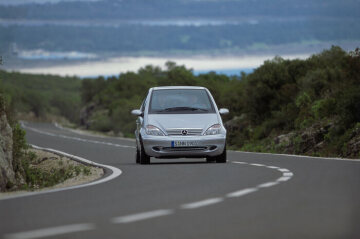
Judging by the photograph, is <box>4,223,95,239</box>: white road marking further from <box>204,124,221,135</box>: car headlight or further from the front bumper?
<box>204,124,221,135</box>: car headlight

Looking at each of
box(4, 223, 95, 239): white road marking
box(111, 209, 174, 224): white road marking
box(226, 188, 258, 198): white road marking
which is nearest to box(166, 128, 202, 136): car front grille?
box(226, 188, 258, 198): white road marking

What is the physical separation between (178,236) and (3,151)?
15.7 m

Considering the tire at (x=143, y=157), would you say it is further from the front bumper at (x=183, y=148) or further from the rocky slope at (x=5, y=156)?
the rocky slope at (x=5, y=156)

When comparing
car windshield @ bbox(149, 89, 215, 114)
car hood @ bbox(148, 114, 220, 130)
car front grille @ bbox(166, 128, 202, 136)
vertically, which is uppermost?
car windshield @ bbox(149, 89, 215, 114)

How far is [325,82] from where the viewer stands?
5188 centimetres

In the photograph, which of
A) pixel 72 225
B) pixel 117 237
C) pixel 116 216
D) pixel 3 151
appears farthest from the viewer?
pixel 3 151

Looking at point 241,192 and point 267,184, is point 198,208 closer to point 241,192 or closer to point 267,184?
point 241,192

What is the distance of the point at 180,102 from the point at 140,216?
11749 millimetres

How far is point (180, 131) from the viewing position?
20984 millimetres

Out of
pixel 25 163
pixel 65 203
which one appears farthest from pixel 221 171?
pixel 25 163

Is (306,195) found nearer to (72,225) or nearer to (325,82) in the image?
(72,225)

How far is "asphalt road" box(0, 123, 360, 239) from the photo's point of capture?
30.2 ft

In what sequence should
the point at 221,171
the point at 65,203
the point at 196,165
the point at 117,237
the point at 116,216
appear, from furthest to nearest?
the point at 196,165 → the point at 221,171 → the point at 65,203 → the point at 116,216 → the point at 117,237

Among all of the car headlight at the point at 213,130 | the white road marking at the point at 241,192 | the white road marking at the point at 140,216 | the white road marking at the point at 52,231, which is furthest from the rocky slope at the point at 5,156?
the white road marking at the point at 52,231
